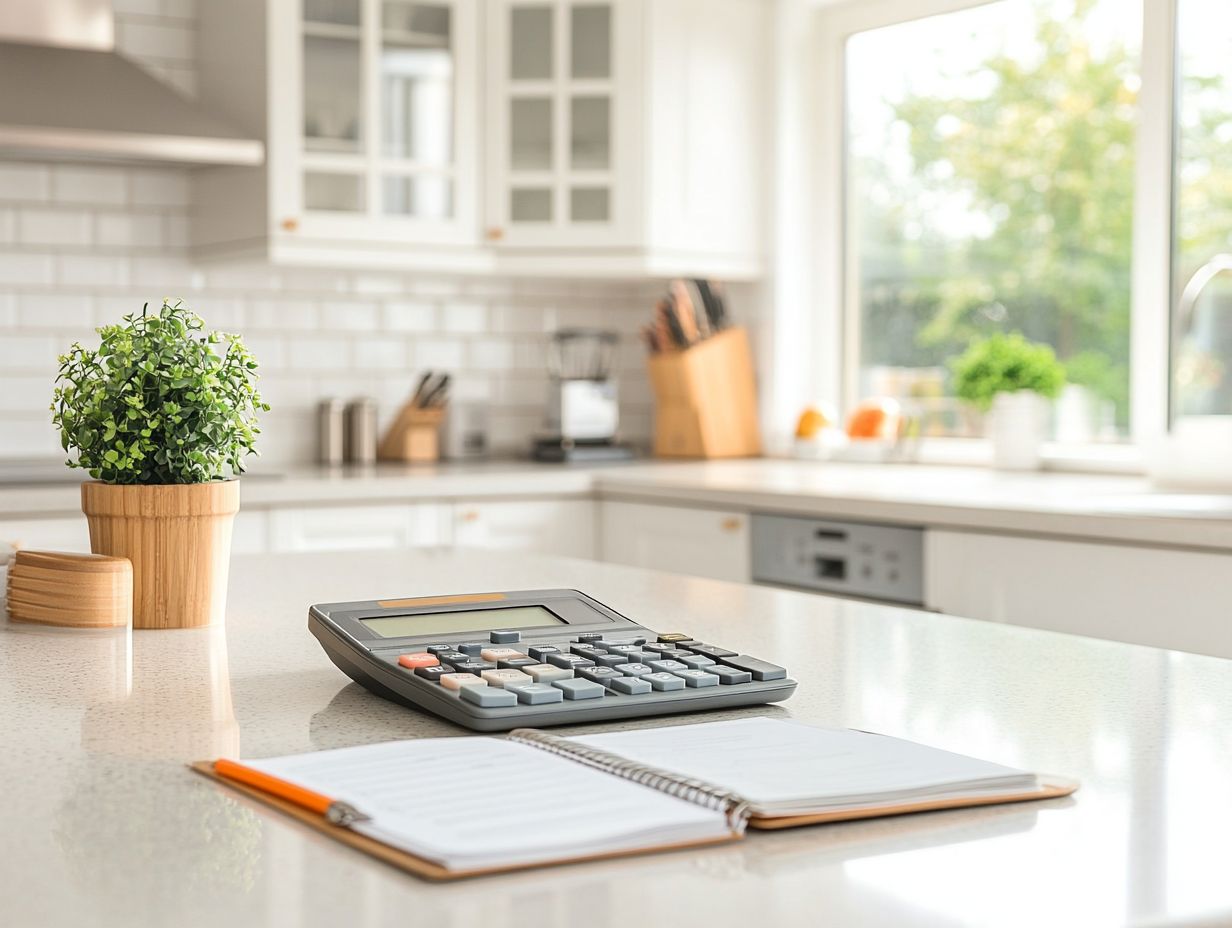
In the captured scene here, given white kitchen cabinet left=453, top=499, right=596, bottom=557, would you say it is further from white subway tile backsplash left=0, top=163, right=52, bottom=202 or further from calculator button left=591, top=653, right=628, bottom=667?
calculator button left=591, top=653, right=628, bottom=667

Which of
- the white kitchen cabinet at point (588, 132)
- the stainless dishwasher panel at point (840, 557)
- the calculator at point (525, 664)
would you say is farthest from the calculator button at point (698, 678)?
the white kitchen cabinet at point (588, 132)

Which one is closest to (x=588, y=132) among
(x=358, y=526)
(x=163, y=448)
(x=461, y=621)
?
(x=358, y=526)

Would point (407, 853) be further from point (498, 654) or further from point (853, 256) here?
point (853, 256)

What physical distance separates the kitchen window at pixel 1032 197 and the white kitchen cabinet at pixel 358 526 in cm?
140

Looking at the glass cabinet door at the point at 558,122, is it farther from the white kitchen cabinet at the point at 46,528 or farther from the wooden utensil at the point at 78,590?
the wooden utensil at the point at 78,590

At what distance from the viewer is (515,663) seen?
3.27 ft

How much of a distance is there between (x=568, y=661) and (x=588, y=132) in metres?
3.02

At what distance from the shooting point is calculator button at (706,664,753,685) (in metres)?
0.98

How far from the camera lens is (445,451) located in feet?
13.6

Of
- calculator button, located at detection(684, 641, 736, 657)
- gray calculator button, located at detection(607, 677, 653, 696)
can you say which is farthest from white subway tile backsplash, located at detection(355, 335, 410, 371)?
gray calculator button, located at detection(607, 677, 653, 696)

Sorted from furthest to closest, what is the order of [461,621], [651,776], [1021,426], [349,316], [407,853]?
[349,316]
[1021,426]
[461,621]
[651,776]
[407,853]

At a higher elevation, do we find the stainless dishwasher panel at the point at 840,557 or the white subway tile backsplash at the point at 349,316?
the white subway tile backsplash at the point at 349,316

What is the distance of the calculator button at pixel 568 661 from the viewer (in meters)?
0.99

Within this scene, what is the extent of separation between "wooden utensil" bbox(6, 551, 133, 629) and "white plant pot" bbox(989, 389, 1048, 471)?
2594 millimetres
